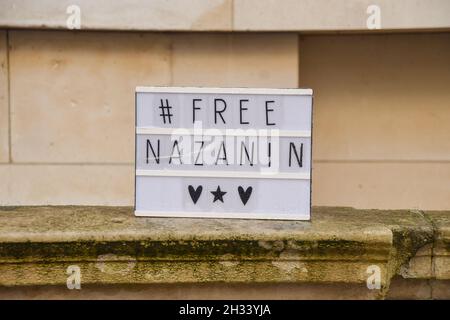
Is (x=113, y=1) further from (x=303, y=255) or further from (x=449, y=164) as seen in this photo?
(x=449, y=164)

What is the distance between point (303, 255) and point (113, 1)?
200cm

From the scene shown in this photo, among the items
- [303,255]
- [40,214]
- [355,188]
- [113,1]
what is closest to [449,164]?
[355,188]

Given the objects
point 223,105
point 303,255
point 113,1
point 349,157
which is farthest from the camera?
point 349,157

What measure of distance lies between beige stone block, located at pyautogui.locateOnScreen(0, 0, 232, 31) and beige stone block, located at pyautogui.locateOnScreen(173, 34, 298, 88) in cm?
15

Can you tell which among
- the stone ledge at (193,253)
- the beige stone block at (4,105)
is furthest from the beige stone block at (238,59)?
the stone ledge at (193,253)

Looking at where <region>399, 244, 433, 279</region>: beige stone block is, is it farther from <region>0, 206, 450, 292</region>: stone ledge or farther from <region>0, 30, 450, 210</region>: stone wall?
<region>0, 30, 450, 210</region>: stone wall

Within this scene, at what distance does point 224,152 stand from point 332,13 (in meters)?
1.45

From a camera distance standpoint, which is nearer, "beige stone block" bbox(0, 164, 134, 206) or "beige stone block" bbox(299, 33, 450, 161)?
"beige stone block" bbox(0, 164, 134, 206)

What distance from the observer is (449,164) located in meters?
3.86

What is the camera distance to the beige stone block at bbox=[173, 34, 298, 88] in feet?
11.6

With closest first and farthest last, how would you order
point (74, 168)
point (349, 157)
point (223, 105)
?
point (223, 105)
point (74, 168)
point (349, 157)

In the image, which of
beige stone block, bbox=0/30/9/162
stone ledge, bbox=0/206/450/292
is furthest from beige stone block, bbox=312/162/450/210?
beige stone block, bbox=0/30/9/162

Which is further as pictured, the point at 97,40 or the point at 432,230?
the point at 97,40
